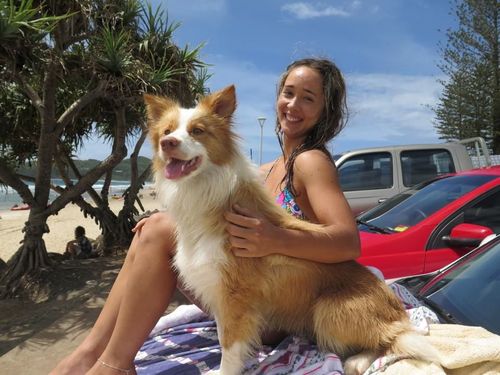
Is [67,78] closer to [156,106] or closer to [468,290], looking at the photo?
[156,106]

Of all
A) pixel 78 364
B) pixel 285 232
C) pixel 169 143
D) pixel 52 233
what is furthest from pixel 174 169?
pixel 52 233

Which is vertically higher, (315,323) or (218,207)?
(218,207)

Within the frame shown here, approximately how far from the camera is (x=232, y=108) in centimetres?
220

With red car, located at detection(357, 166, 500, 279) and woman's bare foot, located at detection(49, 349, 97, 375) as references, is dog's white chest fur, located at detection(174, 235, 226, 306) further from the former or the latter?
red car, located at detection(357, 166, 500, 279)

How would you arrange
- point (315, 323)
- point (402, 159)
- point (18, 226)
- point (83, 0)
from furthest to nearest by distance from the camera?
point (18, 226) → point (402, 159) → point (83, 0) → point (315, 323)

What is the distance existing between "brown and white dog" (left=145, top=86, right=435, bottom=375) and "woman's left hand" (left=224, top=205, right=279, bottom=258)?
44mm

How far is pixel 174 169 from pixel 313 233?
2.28 ft

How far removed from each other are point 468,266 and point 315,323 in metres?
1.12

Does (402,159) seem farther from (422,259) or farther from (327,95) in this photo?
(327,95)

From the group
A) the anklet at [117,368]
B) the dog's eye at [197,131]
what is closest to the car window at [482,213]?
the dog's eye at [197,131]

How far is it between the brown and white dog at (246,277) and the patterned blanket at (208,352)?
77 millimetres

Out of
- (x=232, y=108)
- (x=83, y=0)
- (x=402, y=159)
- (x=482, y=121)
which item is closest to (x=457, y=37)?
(x=482, y=121)

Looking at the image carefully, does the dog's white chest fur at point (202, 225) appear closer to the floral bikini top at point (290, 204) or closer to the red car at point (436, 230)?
the floral bikini top at point (290, 204)

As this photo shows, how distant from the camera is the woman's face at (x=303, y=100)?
2357 mm
